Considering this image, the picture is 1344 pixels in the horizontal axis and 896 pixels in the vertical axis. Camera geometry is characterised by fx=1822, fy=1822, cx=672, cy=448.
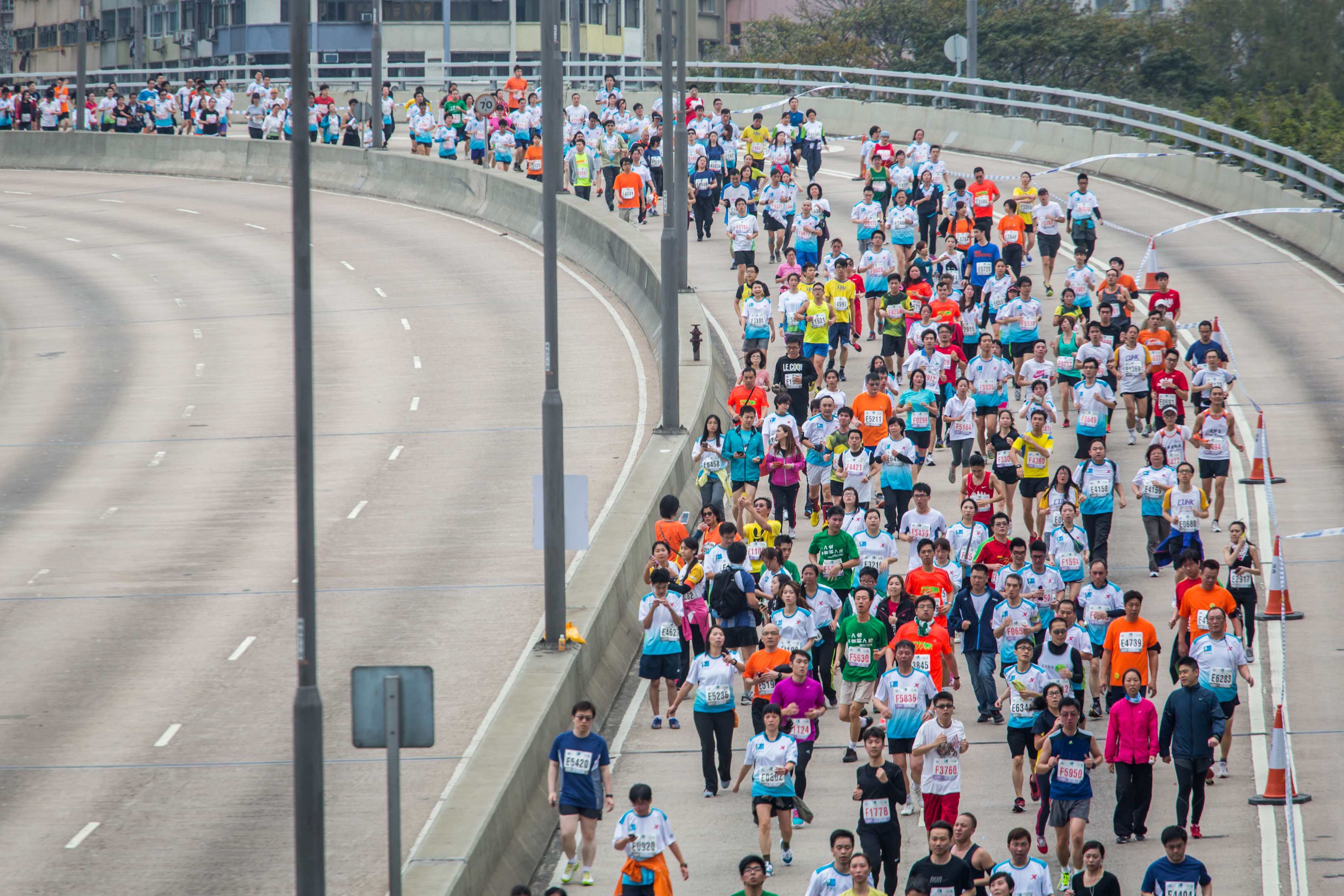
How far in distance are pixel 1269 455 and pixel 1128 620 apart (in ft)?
30.7

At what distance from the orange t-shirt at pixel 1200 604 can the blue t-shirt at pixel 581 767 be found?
18.4 ft

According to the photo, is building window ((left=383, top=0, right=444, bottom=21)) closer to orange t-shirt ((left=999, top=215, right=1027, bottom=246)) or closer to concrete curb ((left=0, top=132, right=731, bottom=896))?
concrete curb ((left=0, top=132, right=731, bottom=896))

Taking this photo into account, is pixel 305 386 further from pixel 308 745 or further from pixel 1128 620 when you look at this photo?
pixel 1128 620

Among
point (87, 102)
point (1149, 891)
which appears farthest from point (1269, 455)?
point (87, 102)

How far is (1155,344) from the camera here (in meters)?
23.5

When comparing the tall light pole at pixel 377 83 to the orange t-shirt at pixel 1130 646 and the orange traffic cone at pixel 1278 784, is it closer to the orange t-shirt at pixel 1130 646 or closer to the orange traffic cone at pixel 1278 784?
the orange t-shirt at pixel 1130 646

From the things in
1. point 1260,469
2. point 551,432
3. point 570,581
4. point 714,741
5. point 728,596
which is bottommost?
point 714,741

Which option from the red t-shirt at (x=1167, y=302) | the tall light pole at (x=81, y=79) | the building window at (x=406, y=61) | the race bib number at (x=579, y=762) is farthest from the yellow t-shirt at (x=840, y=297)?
the building window at (x=406, y=61)

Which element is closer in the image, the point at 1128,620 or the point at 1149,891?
the point at 1149,891

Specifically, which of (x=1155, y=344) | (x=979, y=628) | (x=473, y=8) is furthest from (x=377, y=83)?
(x=473, y=8)

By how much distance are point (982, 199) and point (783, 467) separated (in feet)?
38.6

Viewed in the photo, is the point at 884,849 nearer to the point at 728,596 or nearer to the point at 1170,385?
the point at 728,596

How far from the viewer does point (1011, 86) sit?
4603cm

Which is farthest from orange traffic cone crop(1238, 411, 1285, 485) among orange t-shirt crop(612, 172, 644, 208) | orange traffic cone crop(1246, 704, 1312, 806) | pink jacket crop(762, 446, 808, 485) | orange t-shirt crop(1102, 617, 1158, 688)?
orange t-shirt crop(612, 172, 644, 208)
